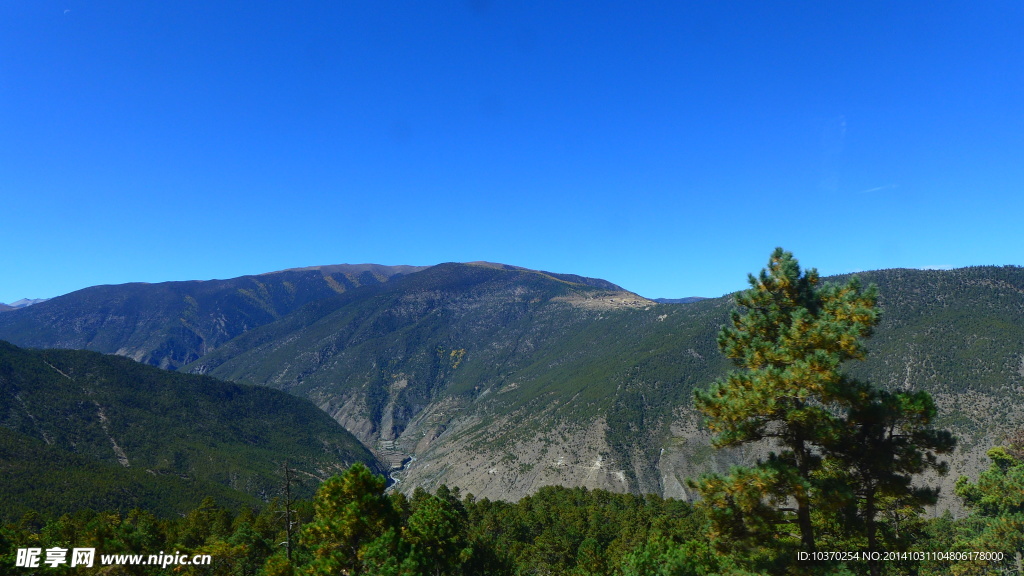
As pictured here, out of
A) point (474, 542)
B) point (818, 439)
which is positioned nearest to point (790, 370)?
point (818, 439)

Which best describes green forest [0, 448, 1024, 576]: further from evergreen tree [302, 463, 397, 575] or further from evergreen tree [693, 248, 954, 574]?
evergreen tree [693, 248, 954, 574]

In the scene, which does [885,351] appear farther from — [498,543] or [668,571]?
[668,571]

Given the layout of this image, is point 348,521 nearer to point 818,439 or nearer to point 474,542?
point 818,439

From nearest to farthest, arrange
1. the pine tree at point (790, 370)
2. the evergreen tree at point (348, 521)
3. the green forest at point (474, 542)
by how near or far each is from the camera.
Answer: the pine tree at point (790, 370) < the green forest at point (474, 542) < the evergreen tree at point (348, 521)

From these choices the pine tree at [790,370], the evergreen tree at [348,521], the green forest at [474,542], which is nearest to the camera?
the pine tree at [790,370]

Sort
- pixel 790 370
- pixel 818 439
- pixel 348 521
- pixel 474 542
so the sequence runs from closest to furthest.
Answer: pixel 790 370
pixel 818 439
pixel 348 521
pixel 474 542

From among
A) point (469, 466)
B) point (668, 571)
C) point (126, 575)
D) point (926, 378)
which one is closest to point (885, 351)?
point (926, 378)

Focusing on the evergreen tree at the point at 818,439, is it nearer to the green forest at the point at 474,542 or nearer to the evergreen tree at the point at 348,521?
the green forest at the point at 474,542

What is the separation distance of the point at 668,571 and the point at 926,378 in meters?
142

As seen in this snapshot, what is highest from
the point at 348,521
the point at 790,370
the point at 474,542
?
the point at 790,370

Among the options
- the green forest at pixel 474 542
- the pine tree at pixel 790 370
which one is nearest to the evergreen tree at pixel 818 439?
the pine tree at pixel 790 370

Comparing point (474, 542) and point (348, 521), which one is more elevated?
point (348, 521)

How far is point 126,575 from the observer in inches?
1019

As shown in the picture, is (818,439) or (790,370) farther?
(818,439)
